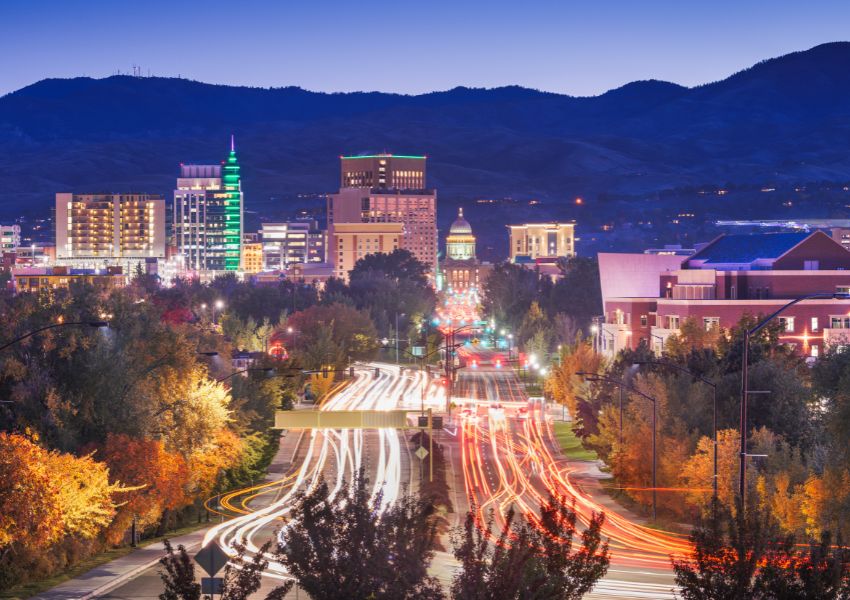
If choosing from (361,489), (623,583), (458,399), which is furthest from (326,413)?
(361,489)

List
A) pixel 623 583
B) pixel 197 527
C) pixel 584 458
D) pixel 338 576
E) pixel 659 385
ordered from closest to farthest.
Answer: pixel 338 576 → pixel 623 583 → pixel 197 527 → pixel 659 385 → pixel 584 458

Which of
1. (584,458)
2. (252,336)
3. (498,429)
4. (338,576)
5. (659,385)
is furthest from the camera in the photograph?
(252,336)

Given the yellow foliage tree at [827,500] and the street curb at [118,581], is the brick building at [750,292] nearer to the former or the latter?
the yellow foliage tree at [827,500]

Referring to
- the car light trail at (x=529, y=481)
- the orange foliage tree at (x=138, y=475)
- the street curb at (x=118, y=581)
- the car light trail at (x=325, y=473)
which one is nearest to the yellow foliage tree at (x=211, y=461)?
the car light trail at (x=325, y=473)

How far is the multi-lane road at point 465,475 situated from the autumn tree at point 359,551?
1.74m

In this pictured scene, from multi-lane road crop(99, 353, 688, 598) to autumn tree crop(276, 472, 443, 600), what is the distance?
174 centimetres

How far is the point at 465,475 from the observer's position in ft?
260

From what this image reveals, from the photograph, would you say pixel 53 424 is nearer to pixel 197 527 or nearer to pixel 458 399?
pixel 197 527

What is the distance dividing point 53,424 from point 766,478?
1022 inches

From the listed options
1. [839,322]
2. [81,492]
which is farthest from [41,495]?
[839,322]

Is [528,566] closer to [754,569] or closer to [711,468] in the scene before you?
[754,569]

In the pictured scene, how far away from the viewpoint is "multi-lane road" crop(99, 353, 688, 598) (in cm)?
4991

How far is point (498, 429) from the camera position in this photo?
103m

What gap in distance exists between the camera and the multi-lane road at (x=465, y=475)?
49906mm
